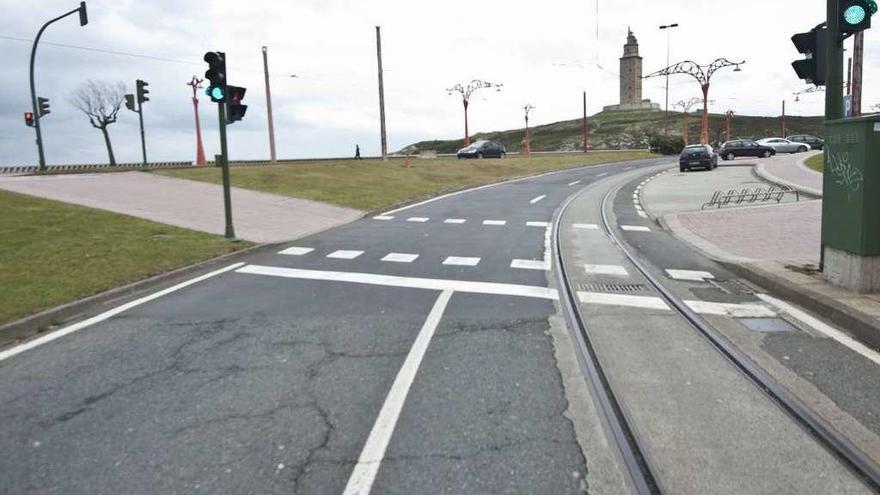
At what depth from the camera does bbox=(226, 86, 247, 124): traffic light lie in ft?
45.2

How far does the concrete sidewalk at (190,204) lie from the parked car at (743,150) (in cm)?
4132

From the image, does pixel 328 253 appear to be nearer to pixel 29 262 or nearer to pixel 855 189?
pixel 29 262

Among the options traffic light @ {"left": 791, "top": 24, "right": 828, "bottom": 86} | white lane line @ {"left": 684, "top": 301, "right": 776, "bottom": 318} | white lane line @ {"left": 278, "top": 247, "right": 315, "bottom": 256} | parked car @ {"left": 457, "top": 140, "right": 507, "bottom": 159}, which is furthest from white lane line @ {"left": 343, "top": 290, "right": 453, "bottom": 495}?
parked car @ {"left": 457, "top": 140, "right": 507, "bottom": 159}

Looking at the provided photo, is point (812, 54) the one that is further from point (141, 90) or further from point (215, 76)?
point (141, 90)

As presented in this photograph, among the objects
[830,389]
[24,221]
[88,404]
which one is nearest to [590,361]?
[830,389]

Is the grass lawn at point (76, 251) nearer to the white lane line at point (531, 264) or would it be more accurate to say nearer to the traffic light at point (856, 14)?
the white lane line at point (531, 264)

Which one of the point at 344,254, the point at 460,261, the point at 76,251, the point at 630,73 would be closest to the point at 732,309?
the point at 460,261

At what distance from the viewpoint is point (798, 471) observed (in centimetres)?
377

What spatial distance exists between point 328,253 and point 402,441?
8.67 meters

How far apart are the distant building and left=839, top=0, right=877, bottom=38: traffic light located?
139 metres

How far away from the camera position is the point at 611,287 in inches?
366

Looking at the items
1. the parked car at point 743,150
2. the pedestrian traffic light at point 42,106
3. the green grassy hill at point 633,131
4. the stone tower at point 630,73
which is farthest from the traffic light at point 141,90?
Answer: the stone tower at point 630,73

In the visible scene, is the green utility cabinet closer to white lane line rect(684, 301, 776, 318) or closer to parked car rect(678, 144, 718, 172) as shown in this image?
white lane line rect(684, 301, 776, 318)

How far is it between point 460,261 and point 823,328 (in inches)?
232
